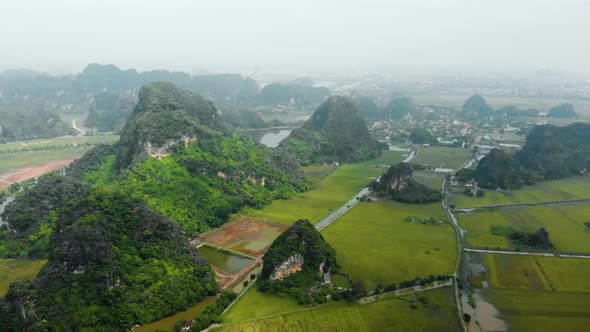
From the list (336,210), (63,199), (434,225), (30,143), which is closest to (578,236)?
(434,225)

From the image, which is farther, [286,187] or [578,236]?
[286,187]

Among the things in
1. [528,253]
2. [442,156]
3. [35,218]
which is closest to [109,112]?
[35,218]

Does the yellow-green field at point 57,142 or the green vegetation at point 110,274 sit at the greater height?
the green vegetation at point 110,274

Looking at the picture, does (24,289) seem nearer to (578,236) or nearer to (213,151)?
(213,151)

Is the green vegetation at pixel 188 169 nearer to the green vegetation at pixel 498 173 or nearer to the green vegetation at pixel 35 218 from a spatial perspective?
the green vegetation at pixel 35 218

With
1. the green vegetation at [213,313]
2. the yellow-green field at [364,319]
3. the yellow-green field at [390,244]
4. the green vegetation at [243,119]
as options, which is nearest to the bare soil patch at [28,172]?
the green vegetation at [243,119]

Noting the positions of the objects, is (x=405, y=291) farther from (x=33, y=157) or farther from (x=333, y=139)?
(x=33, y=157)
